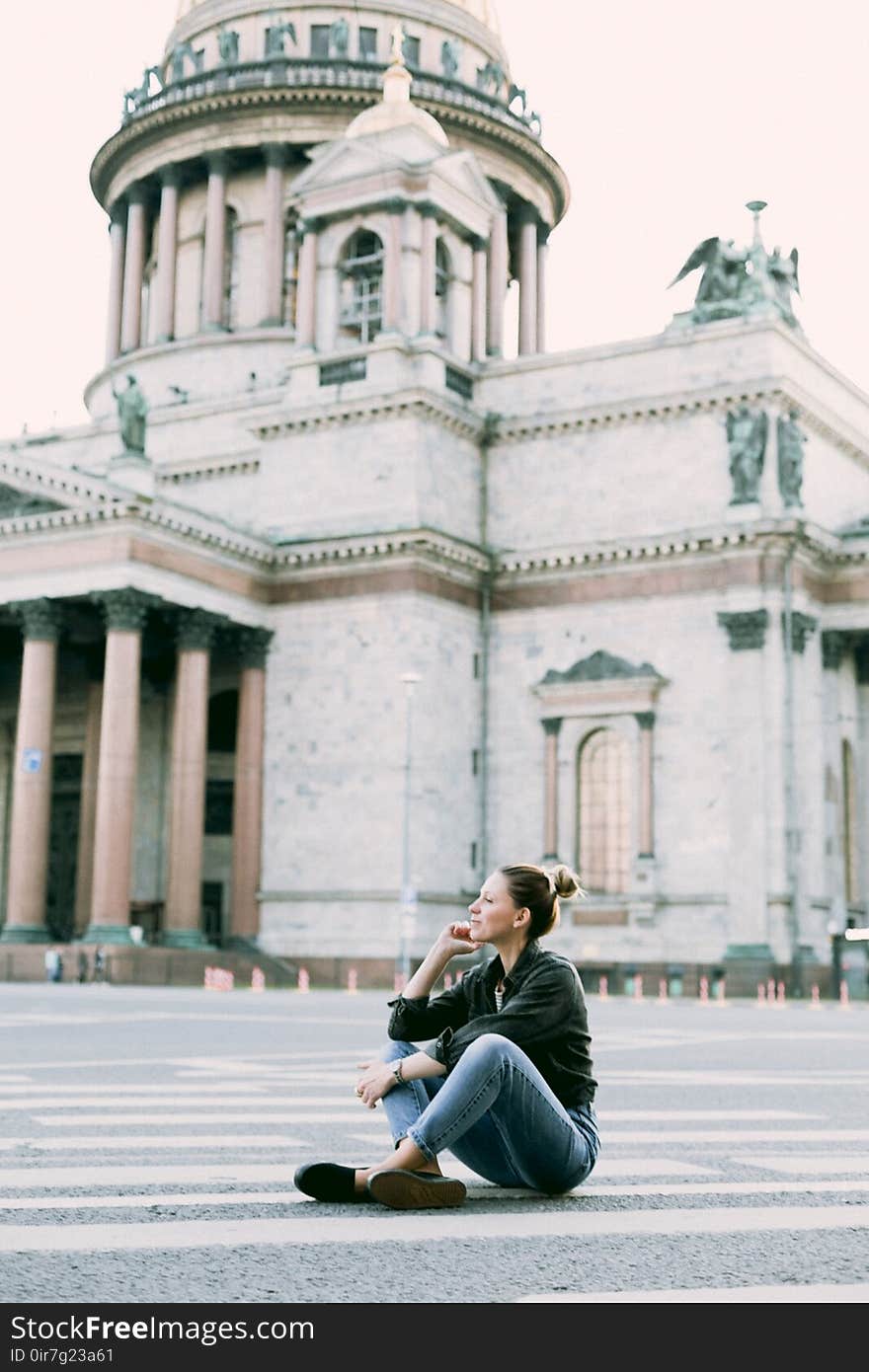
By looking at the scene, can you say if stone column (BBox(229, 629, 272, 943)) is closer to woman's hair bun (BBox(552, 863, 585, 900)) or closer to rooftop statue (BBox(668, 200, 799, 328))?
rooftop statue (BBox(668, 200, 799, 328))

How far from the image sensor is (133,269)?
2781 inches

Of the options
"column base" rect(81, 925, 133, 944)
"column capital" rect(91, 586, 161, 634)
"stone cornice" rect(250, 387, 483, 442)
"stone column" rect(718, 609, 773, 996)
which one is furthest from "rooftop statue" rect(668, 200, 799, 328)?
"column base" rect(81, 925, 133, 944)

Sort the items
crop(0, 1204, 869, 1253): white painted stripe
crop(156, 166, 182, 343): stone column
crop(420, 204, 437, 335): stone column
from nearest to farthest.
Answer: crop(0, 1204, 869, 1253): white painted stripe → crop(420, 204, 437, 335): stone column → crop(156, 166, 182, 343): stone column

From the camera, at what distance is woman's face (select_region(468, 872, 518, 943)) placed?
779 cm

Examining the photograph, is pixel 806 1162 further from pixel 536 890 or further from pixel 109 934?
pixel 109 934

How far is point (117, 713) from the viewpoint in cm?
4572

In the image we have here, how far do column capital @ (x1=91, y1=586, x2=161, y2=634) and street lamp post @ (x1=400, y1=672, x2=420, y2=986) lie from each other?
7097 millimetres

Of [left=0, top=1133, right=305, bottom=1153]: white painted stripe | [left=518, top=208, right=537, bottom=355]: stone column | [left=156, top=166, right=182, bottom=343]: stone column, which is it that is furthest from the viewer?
[left=518, top=208, right=537, bottom=355]: stone column

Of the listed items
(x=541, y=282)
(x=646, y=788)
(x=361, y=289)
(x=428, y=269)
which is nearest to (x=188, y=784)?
(x=646, y=788)

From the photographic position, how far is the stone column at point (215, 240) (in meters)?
66.9

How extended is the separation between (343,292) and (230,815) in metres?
16.6

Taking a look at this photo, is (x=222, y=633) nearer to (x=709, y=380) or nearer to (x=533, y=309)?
(x=709, y=380)

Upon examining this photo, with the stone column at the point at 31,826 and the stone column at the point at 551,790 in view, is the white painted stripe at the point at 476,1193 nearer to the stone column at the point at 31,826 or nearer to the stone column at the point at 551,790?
the stone column at the point at 31,826

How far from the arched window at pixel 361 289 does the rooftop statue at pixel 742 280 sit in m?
9.70
